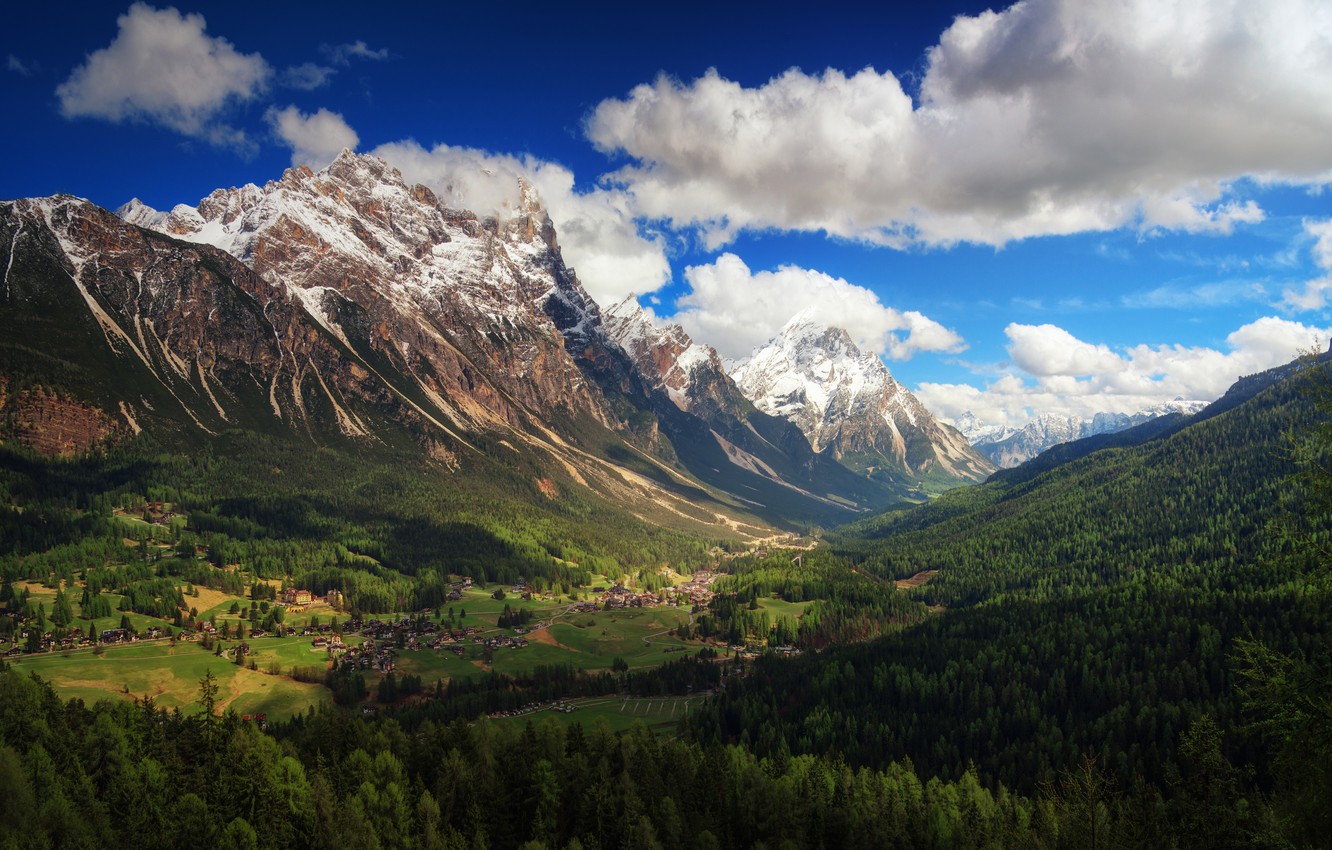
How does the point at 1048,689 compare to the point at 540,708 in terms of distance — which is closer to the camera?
the point at 1048,689

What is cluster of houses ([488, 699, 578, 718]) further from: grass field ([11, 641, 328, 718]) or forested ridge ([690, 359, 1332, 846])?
grass field ([11, 641, 328, 718])

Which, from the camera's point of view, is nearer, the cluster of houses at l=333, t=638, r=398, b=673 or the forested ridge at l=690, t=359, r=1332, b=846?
the forested ridge at l=690, t=359, r=1332, b=846

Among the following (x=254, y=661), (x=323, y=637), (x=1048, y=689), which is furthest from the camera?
(x=323, y=637)

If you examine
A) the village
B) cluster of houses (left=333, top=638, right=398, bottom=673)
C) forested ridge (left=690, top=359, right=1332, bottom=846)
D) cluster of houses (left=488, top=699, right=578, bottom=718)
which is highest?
forested ridge (left=690, top=359, right=1332, bottom=846)

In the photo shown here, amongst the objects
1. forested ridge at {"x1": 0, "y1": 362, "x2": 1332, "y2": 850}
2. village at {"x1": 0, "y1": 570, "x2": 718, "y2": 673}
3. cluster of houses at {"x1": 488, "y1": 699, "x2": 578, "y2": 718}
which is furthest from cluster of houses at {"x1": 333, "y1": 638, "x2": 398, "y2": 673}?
cluster of houses at {"x1": 488, "y1": 699, "x2": 578, "y2": 718}

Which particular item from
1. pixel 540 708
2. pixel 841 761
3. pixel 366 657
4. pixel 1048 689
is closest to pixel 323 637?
pixel 366 657

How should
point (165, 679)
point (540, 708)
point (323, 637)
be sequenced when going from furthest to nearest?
point (323, 637) → point (540, 708) → point (165, 679)

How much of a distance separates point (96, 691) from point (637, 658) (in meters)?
108

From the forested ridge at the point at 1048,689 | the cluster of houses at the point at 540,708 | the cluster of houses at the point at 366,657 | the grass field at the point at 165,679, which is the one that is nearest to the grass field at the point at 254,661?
the grass field at the point at 165,679

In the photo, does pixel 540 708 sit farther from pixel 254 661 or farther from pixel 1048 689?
pixel 1048 689

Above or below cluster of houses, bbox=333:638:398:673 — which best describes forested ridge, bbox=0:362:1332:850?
above

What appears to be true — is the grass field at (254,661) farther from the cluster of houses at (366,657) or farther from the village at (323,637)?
the cluster of houses at (366,657)

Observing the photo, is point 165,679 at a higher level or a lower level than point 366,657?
higher

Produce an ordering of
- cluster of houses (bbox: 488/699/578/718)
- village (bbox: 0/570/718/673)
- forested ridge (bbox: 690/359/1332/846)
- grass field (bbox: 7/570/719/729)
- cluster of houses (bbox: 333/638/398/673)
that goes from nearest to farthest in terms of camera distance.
Answer: forested ridge (bbox: 690/359/1332/846) → grass field (bbox: 7/570/719/729) → cluster of houses (bbox: 488/699/578/718) → village (bbox: 0/570/718/673) → cluster of houses (bbox: 333/638/398/673)
